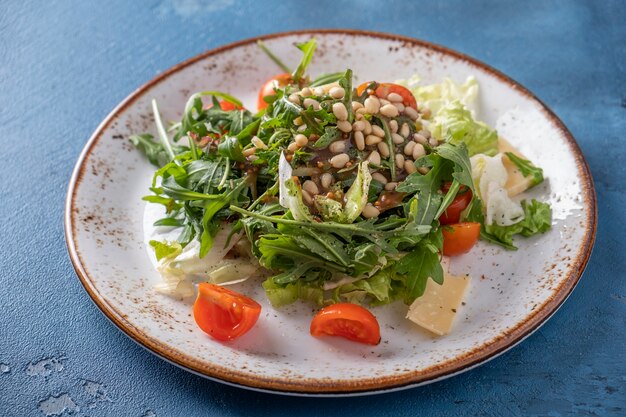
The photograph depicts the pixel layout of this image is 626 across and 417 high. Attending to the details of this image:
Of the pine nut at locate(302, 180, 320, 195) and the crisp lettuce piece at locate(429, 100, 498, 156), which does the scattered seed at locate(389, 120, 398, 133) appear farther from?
the pine nut at locate(302, 180, 320, 195)

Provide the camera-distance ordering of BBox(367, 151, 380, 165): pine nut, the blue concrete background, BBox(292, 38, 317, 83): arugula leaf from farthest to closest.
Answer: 1. BBox(292, 38, 317, 83): arugula leaf
2. BBox(367, 151, 380, 165): pine nut
3. the blue concrete background

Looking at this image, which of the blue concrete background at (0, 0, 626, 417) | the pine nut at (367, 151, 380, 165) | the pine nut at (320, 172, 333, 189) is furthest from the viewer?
the pine nut at (367, 151, 380, 165)

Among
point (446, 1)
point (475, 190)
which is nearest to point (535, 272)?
point (475, 190)

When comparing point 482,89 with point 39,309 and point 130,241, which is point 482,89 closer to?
point 130,241

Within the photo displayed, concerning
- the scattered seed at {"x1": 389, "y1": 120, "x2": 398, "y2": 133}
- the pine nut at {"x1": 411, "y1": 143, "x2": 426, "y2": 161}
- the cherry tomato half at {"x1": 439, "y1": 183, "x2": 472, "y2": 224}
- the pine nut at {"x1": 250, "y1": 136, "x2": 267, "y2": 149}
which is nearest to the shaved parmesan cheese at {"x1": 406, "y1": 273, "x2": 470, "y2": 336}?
the cherry tomato half at {"x1": 439, "y1": 183, "x2": 472, "y2": 224}

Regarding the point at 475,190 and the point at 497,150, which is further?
the point at 497,150

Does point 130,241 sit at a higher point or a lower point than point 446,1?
lower
